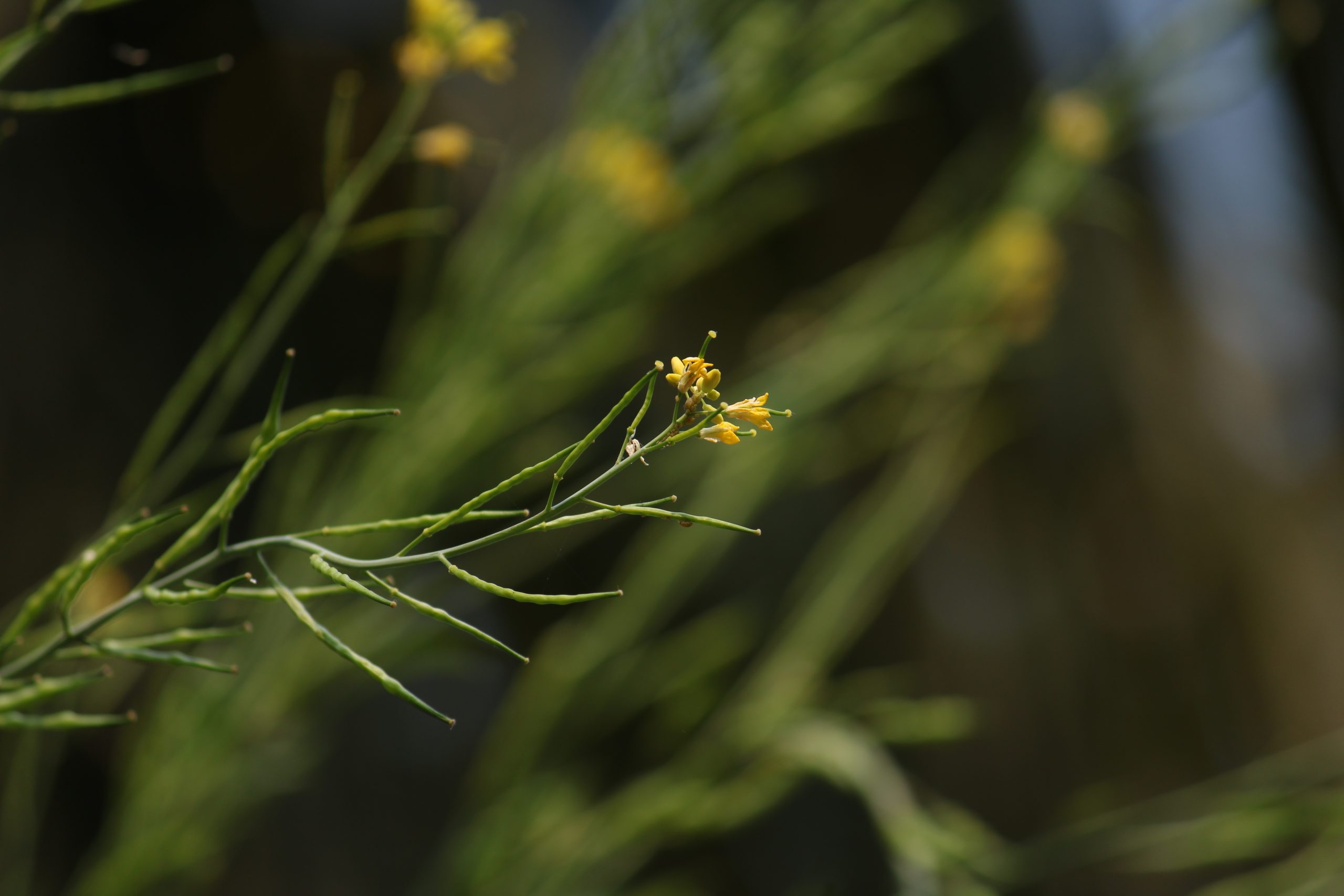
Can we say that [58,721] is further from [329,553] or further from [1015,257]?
[1015,257]

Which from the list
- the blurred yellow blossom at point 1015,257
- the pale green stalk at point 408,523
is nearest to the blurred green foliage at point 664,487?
the blurred yellow blossom at point 1015,257

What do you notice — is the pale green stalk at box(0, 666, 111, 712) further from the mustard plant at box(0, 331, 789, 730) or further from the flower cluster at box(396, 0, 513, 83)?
the flower cluster at box(396, 0, 513, 83)

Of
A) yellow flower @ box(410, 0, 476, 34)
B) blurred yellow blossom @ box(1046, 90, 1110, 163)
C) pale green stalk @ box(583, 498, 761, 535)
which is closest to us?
pale green stalk @ box(583, 498, 761, 535)

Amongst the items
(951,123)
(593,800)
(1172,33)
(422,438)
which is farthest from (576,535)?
(951,123)

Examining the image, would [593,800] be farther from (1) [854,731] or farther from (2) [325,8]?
(2) [325,8]

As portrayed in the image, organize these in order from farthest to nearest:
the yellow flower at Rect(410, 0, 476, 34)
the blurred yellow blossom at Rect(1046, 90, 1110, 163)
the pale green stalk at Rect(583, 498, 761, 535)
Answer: the blurred yellow blossom at Rect(1046, 90, 1110, 163), the yellow flower at Rect(410, 0, 476, 34), the pale green stalk at Rect(583, 498, 761, 535)

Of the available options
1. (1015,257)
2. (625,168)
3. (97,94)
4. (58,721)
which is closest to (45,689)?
(58,721)

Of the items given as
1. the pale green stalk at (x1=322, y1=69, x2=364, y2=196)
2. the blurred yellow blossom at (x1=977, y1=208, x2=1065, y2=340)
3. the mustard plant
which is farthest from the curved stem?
the blurred yellow blossom at (x1=977, y1=208, x2=1065, y2=340)

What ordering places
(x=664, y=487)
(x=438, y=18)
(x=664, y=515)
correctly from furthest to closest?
(x=664, y=487)
(x=438, y=18)
(x=664, y=515)
